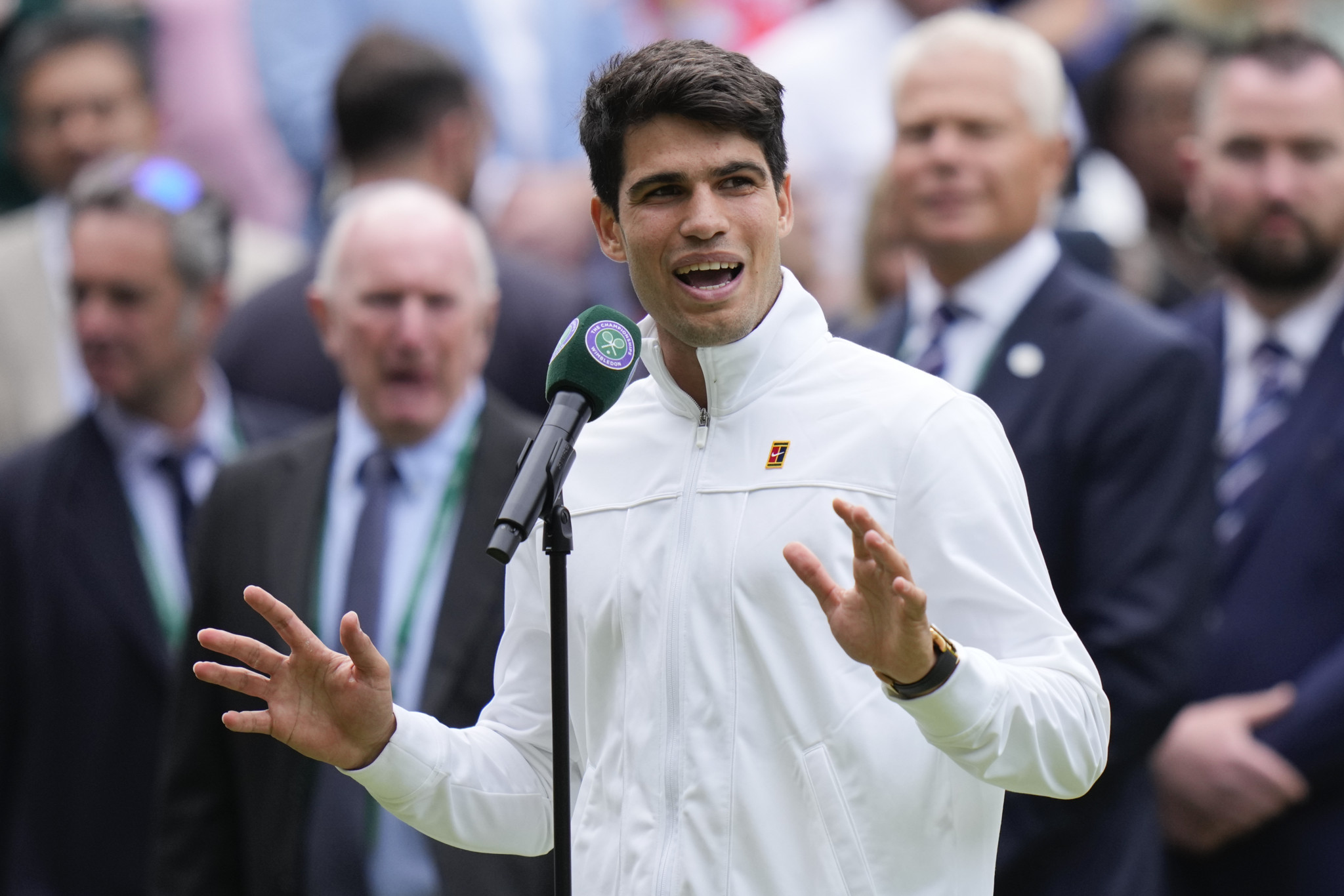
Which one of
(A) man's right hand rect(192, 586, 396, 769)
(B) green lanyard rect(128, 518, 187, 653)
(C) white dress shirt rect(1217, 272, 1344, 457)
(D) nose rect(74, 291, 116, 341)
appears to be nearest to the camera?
(A) man's right hand rect(192, 586, 396, 769)

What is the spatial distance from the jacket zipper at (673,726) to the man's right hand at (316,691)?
0.43m

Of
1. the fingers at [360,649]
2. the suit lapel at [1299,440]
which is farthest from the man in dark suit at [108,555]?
the suit lapel at [1299,440]

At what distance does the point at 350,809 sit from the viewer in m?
4.63

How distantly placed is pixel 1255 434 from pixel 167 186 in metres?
3.35

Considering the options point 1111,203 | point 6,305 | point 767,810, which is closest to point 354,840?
point 767,810

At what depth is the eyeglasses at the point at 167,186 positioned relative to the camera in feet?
19.6

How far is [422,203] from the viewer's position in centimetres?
528

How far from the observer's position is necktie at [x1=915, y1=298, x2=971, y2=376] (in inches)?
193

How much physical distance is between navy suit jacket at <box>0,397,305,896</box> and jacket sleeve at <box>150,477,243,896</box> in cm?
44

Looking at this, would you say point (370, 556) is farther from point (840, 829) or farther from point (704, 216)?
point (840, 829)

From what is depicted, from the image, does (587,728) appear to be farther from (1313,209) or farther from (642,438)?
(1313,209)

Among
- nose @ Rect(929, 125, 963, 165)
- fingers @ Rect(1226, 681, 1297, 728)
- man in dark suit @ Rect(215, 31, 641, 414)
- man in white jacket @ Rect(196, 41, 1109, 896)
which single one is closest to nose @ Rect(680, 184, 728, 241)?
man in white jacket @ Rect(196, 41, 1109, 896)

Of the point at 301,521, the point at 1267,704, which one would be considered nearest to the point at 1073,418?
the point at 1267,704

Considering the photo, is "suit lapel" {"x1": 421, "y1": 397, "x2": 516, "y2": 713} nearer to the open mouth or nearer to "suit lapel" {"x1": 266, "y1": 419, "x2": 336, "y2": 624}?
"suit lapel" {"x1": 266, "y1": 419, "x2": 336, "y2": 624}
